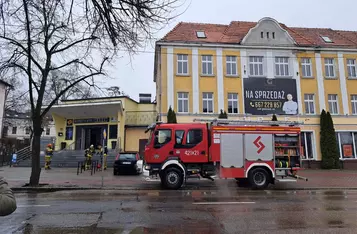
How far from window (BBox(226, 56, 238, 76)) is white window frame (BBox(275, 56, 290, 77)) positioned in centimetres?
372

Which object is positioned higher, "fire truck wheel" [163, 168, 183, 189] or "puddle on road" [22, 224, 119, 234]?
"fire truck wheel" [163, 168, 183, 189]

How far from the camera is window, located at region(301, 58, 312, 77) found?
26.2 meters

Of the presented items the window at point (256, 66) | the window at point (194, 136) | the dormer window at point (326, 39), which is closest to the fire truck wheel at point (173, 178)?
the window at point (194, 136)

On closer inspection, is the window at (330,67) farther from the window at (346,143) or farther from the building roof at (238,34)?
the window at (346,143)

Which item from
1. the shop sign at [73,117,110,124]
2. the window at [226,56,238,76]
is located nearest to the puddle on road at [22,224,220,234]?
the window at [226,56,238,76]

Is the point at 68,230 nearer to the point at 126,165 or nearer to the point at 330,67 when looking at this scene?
the point at 126,165

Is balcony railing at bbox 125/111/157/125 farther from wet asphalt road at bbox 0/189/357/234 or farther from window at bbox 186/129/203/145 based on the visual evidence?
wet asphalt road at bbox 0/189/357/234

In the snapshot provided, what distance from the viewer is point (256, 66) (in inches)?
1021

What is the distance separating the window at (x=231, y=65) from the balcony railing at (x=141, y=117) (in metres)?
9.23

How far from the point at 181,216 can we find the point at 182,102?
18.1m

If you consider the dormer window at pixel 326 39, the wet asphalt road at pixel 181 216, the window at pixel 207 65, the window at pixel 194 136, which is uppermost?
the dormer window at pixel 326 39

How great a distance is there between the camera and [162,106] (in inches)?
959

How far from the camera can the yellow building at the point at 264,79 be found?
81.6 feet

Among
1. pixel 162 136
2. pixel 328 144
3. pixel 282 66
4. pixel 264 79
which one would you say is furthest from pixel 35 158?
pixel 328 144
